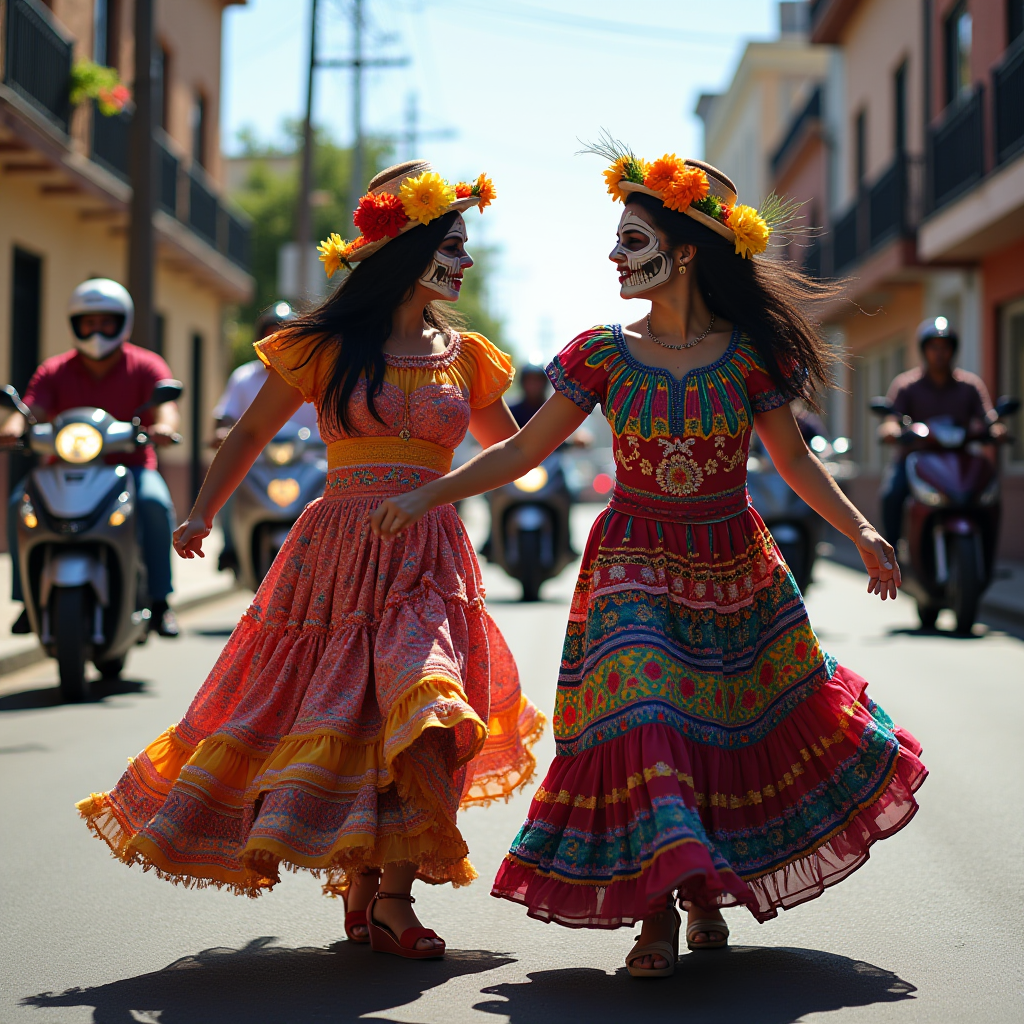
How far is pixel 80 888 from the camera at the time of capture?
482 centimetres

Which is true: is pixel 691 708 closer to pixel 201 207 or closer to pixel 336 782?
pixel 336 782

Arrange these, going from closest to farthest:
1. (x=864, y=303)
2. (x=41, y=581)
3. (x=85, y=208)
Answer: (x=41, y=581)
(x=85, y=208)
(x=864, y=303)

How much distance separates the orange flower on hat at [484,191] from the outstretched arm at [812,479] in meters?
1.05

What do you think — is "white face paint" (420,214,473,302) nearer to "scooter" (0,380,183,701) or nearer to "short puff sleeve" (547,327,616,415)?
"short puff sleeve" (547,327,616,415)

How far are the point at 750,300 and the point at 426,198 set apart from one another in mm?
939

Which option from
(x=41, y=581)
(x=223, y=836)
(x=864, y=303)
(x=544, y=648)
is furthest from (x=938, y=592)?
(x=864, y=303)

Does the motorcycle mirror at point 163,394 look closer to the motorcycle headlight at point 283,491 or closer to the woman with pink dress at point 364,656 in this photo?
the motorcycle headlight at point 283,491

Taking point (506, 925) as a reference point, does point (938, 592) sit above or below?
above

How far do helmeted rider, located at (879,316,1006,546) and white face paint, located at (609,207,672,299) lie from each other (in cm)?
770

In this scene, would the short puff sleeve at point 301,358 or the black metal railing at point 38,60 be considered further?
the black metal railing at point 38,60

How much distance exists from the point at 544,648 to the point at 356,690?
6759 millimetres

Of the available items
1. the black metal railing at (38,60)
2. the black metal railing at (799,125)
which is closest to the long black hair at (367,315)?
the black metal railing at (38,60)

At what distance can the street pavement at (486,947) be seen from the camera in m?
3.63

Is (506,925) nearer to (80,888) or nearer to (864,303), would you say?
(80,888)
